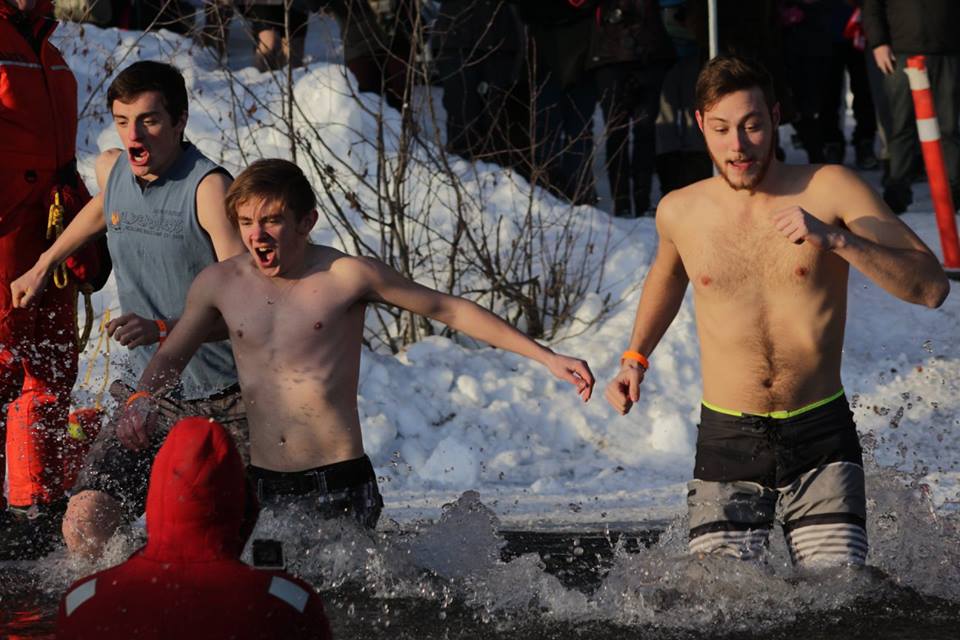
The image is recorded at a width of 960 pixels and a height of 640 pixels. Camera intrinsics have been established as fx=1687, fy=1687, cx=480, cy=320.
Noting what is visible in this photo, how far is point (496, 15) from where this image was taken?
10484 mm

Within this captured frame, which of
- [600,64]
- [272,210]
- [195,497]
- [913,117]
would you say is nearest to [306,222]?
[272,210]

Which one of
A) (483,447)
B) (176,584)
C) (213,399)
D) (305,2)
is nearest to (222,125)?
(305,2)

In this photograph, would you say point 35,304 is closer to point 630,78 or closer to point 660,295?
point 660,295

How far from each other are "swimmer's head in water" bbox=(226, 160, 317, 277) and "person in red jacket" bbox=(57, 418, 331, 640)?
6.66 ft

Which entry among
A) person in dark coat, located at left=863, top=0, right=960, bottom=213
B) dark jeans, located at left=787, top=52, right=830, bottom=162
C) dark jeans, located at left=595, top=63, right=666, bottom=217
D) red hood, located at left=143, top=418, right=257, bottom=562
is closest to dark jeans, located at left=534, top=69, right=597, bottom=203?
dark jeans, located at left=595, top=63, right=666, bottom=217

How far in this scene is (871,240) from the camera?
→ 4.74 meters

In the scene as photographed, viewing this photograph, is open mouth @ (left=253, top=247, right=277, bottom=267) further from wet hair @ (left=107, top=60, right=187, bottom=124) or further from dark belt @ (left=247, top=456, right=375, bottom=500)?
wet hair @ (left=107, top=60, right=187, bottom=124)

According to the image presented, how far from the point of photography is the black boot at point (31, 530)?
19.8ft

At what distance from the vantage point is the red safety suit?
6.29 m

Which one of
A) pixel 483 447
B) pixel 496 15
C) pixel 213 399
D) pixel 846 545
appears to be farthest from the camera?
pixel 496 15

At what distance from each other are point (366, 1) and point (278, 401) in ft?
20.4

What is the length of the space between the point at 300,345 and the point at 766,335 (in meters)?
1.42

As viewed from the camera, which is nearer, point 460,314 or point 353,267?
point 460,314

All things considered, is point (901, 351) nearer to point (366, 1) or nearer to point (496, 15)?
point (496, 15)
